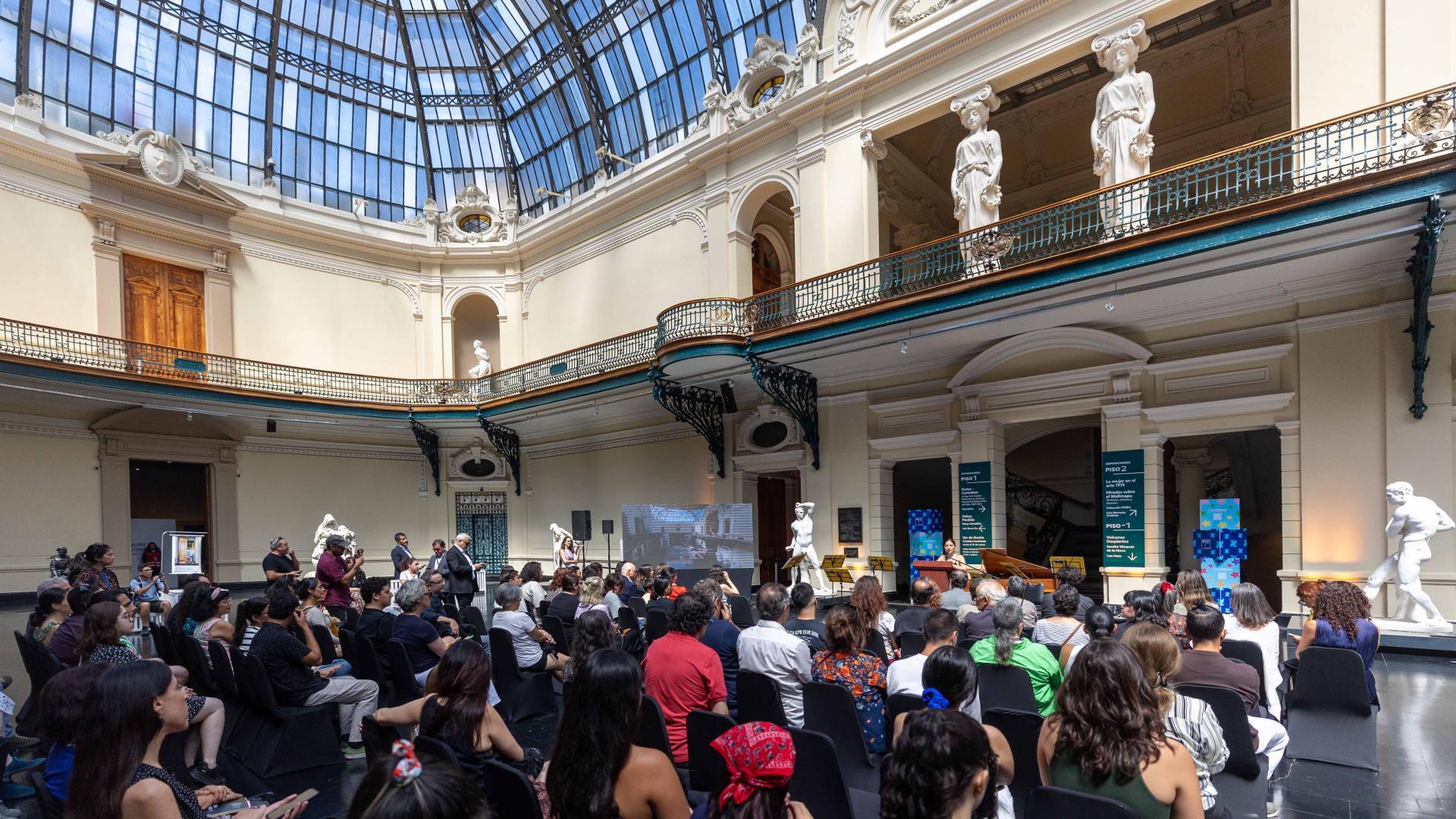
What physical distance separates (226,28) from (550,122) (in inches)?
340

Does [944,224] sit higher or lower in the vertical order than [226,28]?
lower

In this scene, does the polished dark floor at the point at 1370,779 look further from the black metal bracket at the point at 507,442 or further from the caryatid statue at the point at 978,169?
the black metal bracket at the point at 507,442

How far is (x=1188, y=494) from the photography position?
14703 mm

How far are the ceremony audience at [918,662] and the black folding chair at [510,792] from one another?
199 centimetres

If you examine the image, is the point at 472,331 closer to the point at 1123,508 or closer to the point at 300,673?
the point at 1123,508

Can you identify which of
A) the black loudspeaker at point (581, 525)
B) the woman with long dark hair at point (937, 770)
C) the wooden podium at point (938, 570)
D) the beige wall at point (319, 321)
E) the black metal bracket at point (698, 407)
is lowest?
the wooden podium at point (938, 570)

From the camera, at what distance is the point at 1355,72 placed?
923 cm

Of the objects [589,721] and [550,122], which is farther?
[550,122]

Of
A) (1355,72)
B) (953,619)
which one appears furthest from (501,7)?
(953,619)

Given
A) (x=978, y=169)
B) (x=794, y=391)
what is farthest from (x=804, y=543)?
(x=978, y=169)

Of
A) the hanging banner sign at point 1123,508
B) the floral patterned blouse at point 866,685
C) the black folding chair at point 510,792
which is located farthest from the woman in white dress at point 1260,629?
the hanging banner sign at point 1123,508

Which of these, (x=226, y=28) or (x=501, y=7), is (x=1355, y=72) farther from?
(x=226, y=28)

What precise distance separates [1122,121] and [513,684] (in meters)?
10.9

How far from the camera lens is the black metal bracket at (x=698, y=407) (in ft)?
50.8
